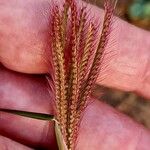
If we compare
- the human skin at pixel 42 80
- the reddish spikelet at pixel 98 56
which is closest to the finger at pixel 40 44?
Result: the human skin at pixel 42 80

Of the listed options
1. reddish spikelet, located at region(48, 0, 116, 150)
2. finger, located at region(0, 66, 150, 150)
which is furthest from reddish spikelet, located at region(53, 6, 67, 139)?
finger, located at region(0, 66, 150, 150)

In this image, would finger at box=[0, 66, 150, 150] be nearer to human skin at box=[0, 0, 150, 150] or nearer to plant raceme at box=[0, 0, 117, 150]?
human skin at box=[0, 0, 150, 150]

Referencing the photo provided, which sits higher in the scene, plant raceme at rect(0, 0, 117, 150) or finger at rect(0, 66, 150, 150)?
plant raceme at rect(0, 0, 117, 150)

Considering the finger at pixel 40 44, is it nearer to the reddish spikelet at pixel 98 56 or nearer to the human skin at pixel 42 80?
the human skin at pixel 42 80

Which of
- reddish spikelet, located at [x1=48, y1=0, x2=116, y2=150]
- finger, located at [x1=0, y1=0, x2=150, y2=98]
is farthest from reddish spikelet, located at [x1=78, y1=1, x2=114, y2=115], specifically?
finger, located at [x1=0, y1=0, x2=150, y2=98]

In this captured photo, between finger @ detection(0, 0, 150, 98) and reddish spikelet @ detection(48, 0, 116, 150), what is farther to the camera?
finger @ detection(0, 0, 150, 98)

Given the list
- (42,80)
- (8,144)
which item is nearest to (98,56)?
(42,80)

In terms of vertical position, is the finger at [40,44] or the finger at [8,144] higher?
the finger at [40,44]

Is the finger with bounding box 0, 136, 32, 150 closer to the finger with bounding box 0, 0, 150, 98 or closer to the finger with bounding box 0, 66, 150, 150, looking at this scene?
the finger with bounding box 0, 66, 150, 150
